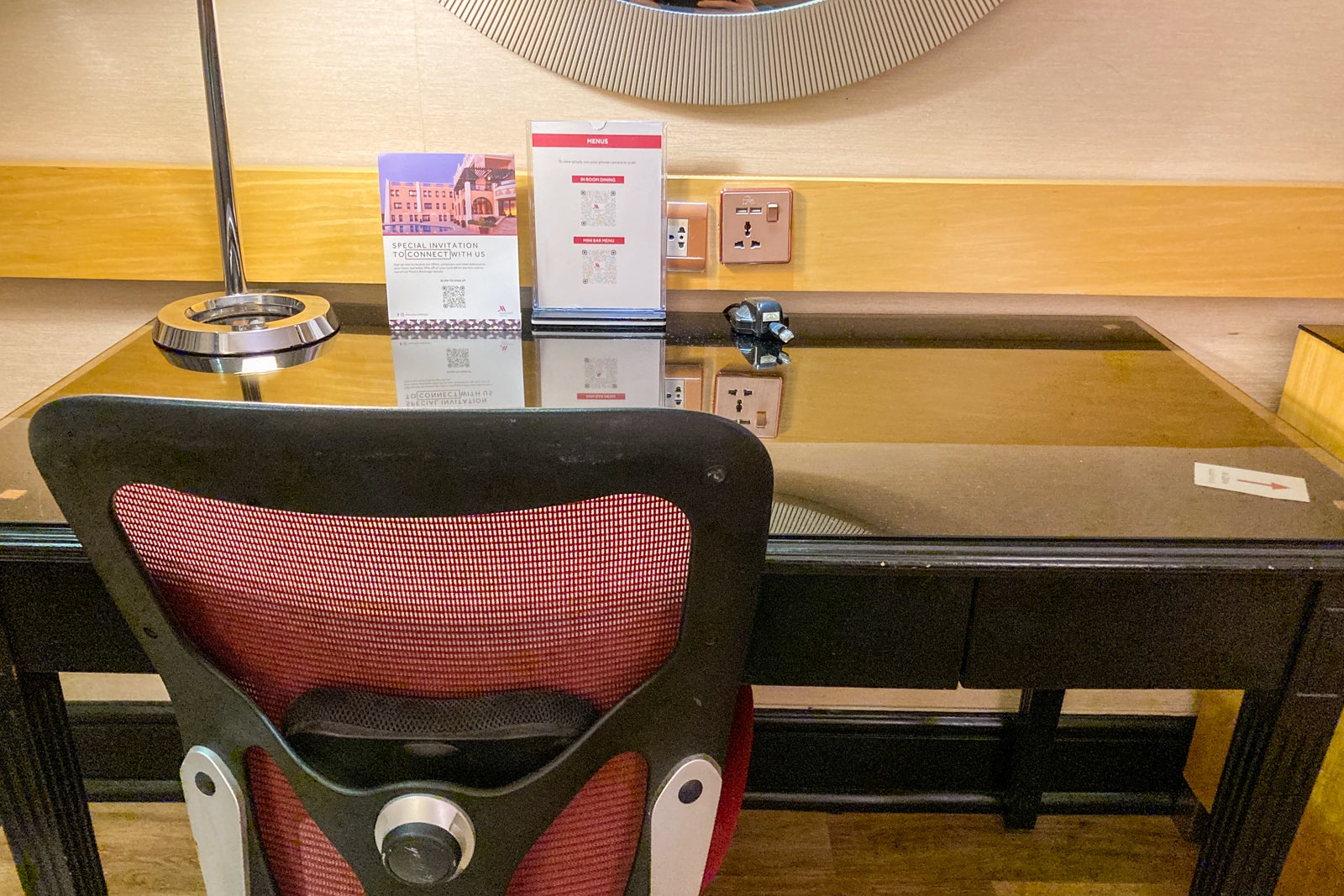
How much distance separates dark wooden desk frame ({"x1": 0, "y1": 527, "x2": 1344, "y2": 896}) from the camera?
77 cm

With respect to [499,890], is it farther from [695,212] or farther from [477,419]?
[695,212]

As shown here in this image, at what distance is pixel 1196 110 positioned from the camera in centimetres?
126

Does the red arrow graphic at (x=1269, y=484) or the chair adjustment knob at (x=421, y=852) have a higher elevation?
the red arrow graphic at (x=1269, y=484)

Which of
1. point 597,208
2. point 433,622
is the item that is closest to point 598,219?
point 597,208

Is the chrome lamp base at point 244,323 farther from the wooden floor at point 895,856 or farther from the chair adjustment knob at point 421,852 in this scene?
the wooden floor at point 895,856

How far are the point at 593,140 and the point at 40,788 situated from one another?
91 cm

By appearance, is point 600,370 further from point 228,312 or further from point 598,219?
point 228,312

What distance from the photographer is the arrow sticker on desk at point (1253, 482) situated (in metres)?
0.84

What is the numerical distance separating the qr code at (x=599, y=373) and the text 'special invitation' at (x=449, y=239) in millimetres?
164

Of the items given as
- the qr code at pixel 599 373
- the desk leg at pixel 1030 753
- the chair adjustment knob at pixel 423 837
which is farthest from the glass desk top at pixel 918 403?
the desk leg at pixel 1030 753

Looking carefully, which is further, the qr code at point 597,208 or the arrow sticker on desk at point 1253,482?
the qr code at point 597,208

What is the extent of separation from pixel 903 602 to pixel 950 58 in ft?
2.52

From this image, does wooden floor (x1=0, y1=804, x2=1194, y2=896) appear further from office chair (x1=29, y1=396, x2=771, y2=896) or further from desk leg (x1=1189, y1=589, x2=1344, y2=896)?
office chair (x1=29, y1=396, x2=771, y2=896)

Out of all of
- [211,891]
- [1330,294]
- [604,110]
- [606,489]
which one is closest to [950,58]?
[604,110]
